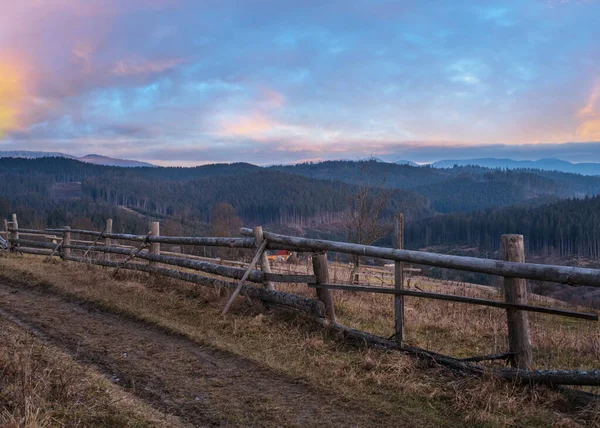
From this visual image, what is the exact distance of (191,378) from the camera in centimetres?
462

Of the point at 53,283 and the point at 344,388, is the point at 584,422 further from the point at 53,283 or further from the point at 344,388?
the point at 53,283

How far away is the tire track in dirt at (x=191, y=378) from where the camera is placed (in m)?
3.86

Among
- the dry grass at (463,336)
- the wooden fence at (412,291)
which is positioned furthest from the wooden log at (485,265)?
the dry grass at (463,336)

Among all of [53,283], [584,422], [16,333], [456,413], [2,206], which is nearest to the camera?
[584,422]

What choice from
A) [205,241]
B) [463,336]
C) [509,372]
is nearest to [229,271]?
[205,241]

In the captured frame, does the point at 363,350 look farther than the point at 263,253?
No

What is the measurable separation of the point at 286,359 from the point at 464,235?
15465cm

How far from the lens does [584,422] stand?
371cm

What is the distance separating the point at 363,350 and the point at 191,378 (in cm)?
206

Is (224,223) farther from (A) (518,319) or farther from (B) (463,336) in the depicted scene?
(A) (518,319)

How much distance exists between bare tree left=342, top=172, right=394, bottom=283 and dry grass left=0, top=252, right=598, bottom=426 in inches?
259

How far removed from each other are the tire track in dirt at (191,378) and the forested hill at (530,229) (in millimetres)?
133350

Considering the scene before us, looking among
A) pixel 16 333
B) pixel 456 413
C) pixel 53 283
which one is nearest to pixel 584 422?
pixel 456 413

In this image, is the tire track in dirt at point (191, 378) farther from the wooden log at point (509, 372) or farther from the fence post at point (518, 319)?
the fence post at point (518, 319)
